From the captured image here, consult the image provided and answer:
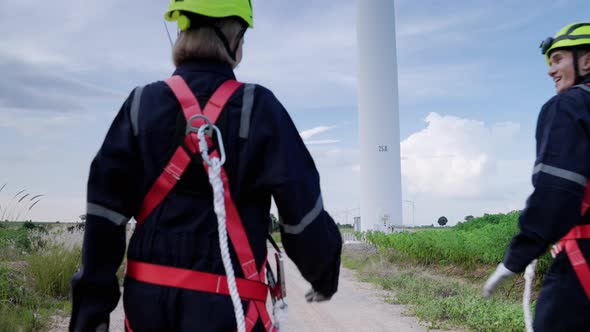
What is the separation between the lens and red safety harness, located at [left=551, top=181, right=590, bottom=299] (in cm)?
327

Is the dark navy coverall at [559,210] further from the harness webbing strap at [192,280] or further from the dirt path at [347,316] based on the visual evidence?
the dirt path at [347,316]

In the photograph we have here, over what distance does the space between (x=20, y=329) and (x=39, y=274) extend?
2613mm

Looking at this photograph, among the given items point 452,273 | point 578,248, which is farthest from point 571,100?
point 452,273

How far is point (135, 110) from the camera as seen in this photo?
263 centimetres

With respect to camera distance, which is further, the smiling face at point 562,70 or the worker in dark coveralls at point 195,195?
the smiling face at point 562,70

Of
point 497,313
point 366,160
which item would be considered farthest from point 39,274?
point 366,160

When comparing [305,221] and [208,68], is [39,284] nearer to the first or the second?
[208,68]

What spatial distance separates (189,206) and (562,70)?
2.73m

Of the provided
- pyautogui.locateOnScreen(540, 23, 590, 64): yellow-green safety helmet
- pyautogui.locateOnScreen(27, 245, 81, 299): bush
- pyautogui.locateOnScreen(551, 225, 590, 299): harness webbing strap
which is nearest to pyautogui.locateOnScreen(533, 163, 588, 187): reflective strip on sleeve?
pyautogui.locateOnScreen(551, 225, 590, 299): harness webbing strap

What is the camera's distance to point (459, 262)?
13273 millimetres

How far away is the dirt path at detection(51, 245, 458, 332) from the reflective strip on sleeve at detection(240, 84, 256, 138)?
533 centimetres

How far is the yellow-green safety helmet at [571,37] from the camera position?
3904mm

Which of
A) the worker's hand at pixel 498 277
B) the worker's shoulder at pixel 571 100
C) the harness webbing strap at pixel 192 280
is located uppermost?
the worker's shoulder at pixel 571 100

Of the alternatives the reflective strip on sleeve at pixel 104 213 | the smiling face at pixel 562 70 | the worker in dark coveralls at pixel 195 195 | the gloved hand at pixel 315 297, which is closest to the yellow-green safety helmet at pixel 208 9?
the worker in dark coveralls at pixel 195 195
